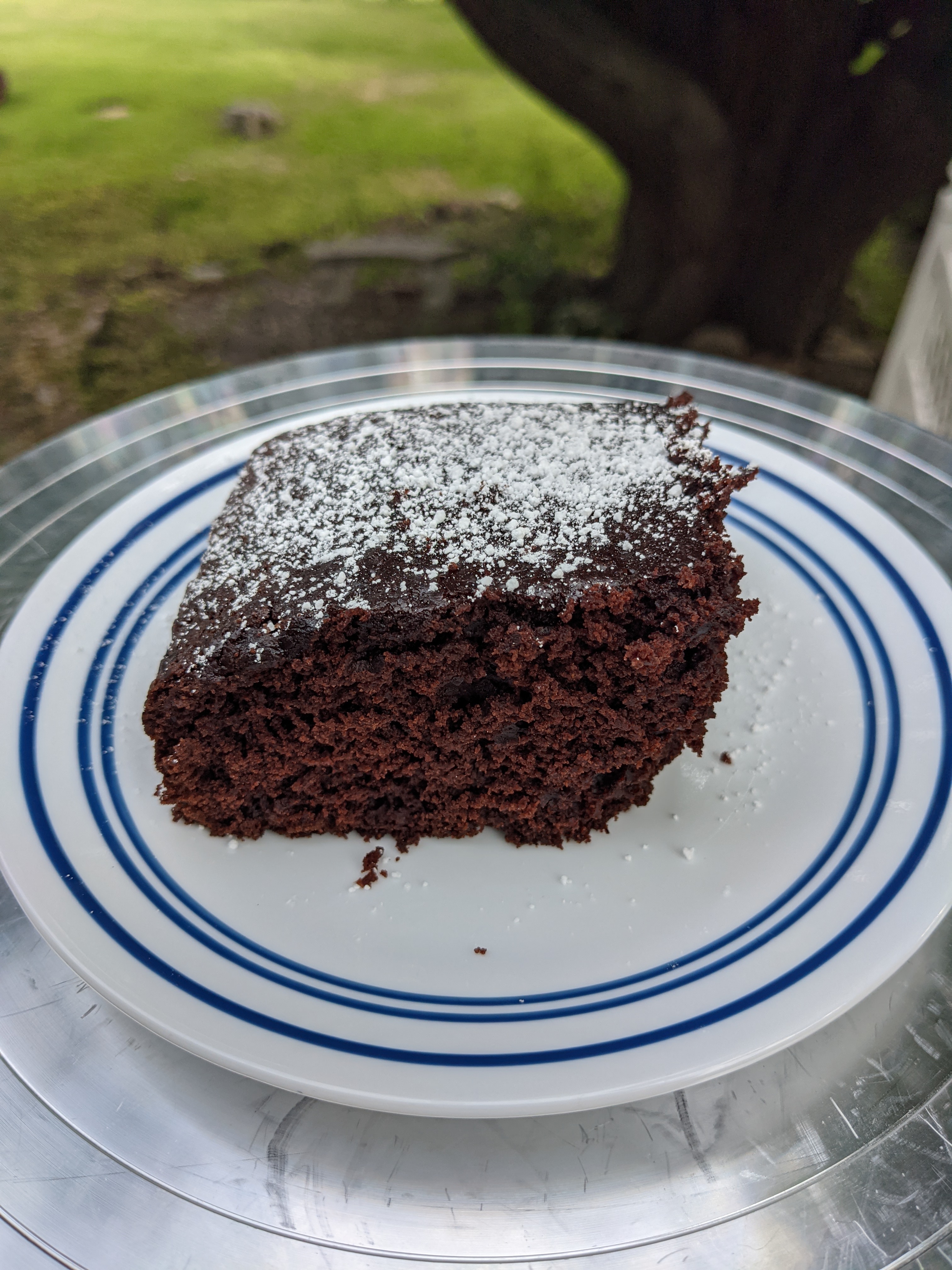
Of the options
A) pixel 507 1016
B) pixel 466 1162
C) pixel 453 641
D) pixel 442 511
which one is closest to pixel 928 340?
pixel 442 511

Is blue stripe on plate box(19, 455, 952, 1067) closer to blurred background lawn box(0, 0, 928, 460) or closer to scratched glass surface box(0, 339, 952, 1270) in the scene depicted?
scratched glass surface box(0, 339, 952, 1270)

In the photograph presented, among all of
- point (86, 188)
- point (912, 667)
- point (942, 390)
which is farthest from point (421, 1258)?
point (86, 188)

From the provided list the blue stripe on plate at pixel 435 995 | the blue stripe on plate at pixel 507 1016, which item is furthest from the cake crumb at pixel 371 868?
the blue stripe on plate at pixel 507 1016

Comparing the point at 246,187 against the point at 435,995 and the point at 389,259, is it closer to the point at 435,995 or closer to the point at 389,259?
the point at 389,259

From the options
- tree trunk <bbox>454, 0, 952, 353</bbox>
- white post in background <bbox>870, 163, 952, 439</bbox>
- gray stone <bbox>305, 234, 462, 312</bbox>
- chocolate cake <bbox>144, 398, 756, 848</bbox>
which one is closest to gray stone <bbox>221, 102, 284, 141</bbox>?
gray stone <bbox>305, 234, 462, 312</bbox>

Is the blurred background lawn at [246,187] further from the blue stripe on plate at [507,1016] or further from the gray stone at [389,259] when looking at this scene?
the blue stripe on plate at [507,1016]

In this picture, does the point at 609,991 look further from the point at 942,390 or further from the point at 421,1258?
the point at 942,390
